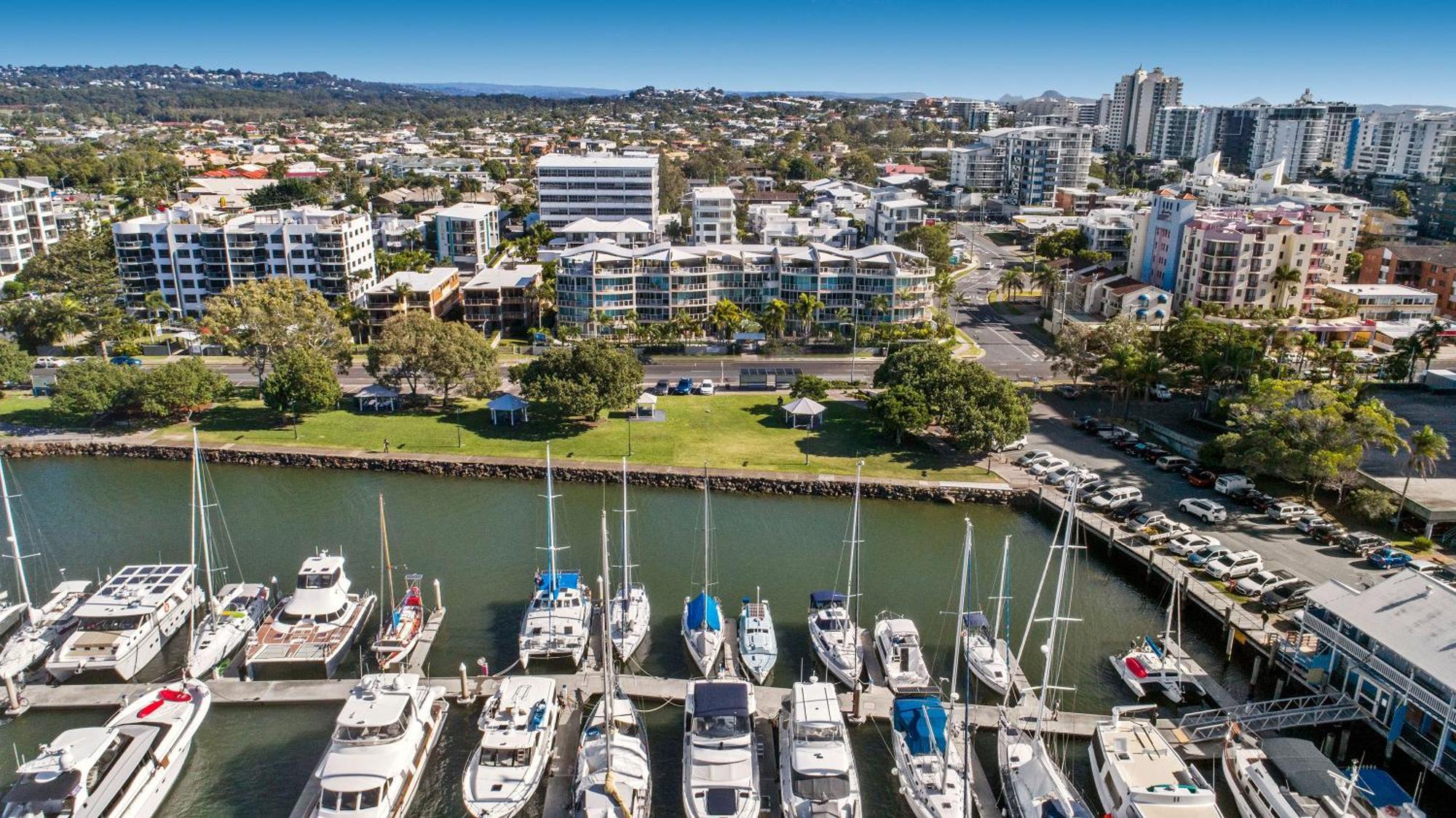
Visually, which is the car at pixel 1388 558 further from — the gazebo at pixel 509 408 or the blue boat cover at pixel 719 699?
the gazebo at pixel 509 408

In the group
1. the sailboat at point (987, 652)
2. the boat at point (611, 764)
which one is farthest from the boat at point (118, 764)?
the sailboat at point (987, 652)

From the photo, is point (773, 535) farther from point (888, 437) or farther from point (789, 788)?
point (789, 788)

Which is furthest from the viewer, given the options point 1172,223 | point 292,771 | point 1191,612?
point 1172,223

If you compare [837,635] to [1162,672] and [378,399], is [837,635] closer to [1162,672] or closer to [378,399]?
[1162,672]

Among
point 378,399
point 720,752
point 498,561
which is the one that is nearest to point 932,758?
point 720,752

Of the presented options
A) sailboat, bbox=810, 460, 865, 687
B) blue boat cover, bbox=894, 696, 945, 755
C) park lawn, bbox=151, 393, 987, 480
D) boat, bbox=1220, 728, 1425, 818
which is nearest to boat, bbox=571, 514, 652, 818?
sailboat, bbox=810, 460, 865, 687

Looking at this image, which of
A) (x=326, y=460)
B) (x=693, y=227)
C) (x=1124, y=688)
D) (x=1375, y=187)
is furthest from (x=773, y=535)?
(x=1375, y=187)

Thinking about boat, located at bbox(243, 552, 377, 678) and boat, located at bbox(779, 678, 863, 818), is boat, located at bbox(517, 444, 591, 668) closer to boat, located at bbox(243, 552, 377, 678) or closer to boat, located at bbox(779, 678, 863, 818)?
boat, located at bbox(243, 552, 377, 678)
